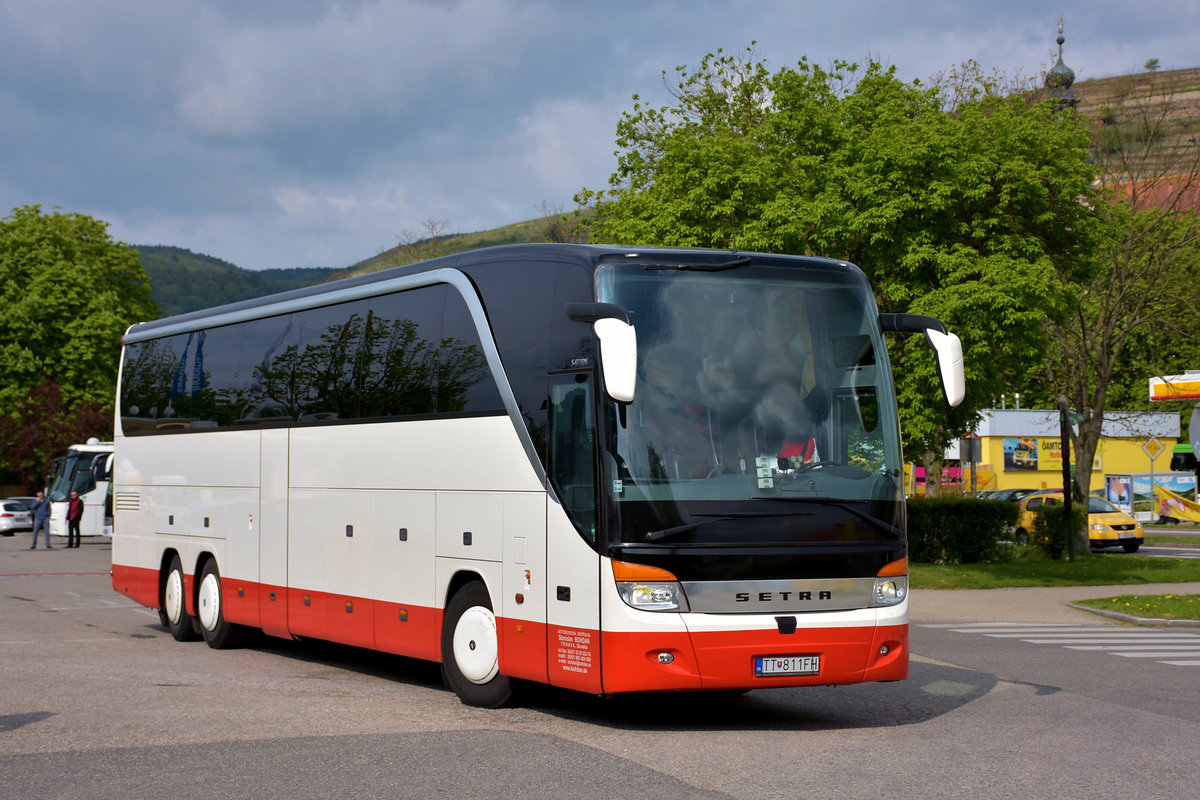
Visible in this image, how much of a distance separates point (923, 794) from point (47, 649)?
11.1 meters

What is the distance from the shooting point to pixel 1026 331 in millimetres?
25734

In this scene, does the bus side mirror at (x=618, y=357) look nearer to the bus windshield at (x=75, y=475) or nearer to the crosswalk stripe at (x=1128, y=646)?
the crosswalk stripe at (x=1128, y=646)

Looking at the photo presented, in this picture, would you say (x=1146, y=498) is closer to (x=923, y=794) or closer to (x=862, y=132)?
(x=862, y=132)

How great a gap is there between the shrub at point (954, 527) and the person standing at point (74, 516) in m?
28.5

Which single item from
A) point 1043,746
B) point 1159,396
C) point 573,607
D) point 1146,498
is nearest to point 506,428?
point 573,607

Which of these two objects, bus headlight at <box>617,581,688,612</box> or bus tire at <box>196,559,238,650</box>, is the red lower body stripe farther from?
bus tire at <box>196,559,238,650</box>

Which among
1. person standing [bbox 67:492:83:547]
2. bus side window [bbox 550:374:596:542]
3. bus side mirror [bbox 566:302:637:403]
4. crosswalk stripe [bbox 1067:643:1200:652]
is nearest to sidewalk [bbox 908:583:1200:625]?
crosswalk stripe [bbox 1067:643:1200:652]

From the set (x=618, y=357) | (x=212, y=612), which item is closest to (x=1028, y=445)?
(x=212, y=612)

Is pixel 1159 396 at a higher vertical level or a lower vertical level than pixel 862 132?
lower

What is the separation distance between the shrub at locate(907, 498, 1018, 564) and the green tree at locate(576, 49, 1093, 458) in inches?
62.8

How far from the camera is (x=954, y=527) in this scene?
3045 cm

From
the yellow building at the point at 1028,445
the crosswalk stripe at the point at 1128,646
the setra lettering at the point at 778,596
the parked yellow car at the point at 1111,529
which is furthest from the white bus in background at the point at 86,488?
the setra lettering at the point at 778,596

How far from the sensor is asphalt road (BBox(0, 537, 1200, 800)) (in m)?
7.73

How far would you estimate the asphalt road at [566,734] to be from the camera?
7.73 m
